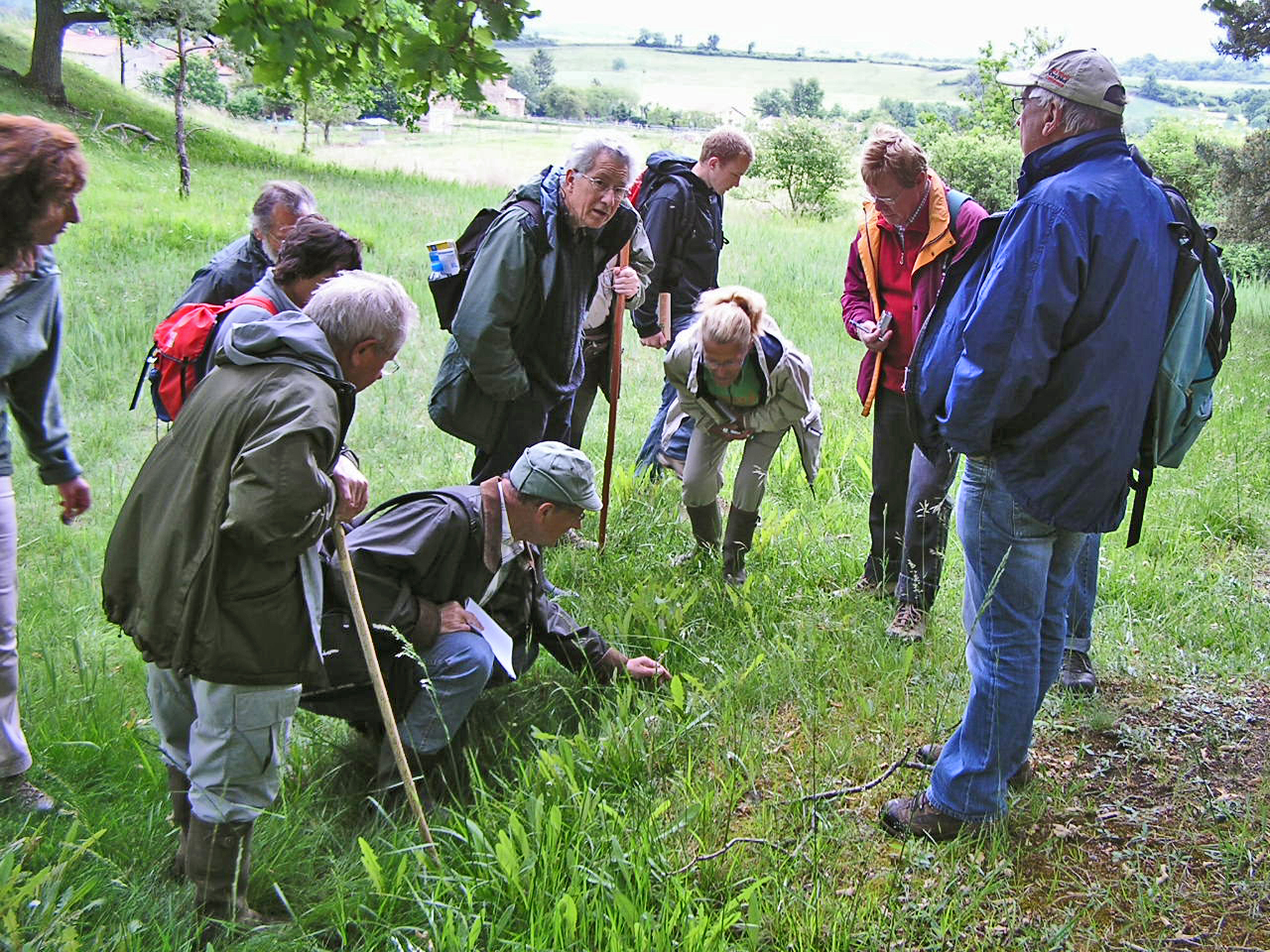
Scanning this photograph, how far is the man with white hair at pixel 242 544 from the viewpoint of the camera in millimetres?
2342

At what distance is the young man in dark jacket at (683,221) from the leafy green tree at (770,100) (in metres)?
61.3

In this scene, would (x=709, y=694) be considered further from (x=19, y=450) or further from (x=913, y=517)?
(x=19, y=450)

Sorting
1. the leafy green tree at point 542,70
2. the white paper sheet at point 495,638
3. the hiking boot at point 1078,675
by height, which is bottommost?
the hiking boot at point 1078,675

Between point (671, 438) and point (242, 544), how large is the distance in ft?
10.9

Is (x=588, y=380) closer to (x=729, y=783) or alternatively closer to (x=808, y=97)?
(x=729, y=783)

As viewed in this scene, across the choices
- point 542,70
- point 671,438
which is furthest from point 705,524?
point 542,70

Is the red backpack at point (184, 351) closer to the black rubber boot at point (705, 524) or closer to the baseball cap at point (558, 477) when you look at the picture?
the baseball cap at point (558, 477)

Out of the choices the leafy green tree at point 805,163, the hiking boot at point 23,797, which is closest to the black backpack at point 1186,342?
the hiking boot at point 23,797

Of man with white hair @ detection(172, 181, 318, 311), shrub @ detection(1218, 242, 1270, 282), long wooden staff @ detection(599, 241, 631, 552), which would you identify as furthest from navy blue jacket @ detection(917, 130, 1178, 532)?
shrub @ detection(1218, 242, 1270, 282)

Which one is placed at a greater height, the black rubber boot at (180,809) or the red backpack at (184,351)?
the red backpack at (184,351)

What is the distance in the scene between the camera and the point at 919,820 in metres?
2.93

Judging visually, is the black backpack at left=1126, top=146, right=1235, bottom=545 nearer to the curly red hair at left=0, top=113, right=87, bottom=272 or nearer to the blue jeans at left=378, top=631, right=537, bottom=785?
the blue jeans at left=378, top=631, right=537, bottom=785

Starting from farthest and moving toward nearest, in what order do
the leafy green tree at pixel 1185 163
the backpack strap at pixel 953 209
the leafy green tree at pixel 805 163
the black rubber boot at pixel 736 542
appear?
1. the leafy green tree at pixel 805 163
2. the leafy green tree at pixel 1185 163
3. the black rubber boot at pixel 736 542
4. the backpack strap at pixel 953 209

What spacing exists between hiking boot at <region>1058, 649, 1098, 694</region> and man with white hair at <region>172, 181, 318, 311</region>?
134 inches
